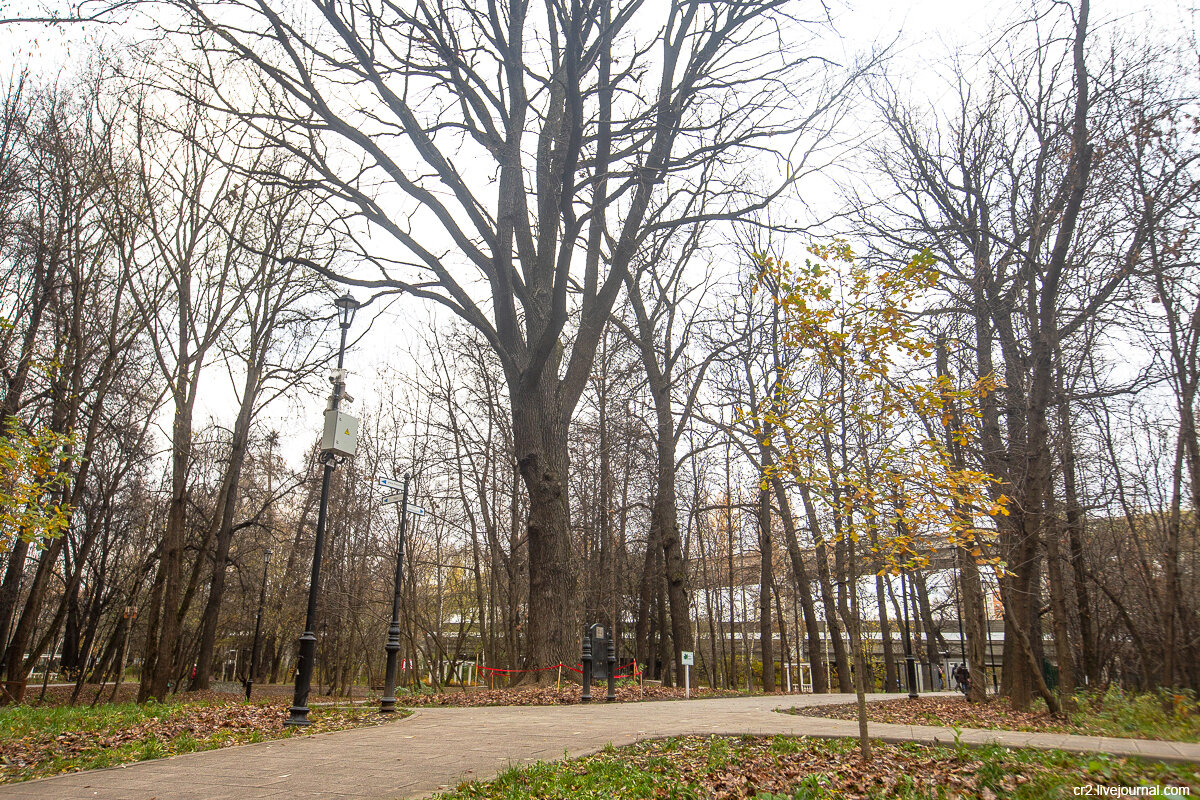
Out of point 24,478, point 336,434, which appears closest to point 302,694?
point 336,434

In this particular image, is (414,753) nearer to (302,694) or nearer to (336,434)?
(302,694)

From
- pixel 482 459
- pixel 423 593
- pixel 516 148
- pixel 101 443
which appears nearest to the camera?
pixel 516 148

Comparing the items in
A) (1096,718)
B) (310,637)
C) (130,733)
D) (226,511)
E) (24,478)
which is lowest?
(1096,718)

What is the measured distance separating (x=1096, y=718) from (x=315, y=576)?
10.1 metres

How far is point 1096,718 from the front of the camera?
342 inches

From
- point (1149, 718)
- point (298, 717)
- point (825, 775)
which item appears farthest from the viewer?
point (298, 717)

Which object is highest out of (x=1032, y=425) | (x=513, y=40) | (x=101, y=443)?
(x=513, y=40)

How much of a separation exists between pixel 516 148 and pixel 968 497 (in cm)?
927

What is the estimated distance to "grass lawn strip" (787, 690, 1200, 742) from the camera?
695 cm

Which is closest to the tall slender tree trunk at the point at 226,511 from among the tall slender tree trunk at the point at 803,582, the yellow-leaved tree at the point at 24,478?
the yellow-leaved tree at the point at 24,478

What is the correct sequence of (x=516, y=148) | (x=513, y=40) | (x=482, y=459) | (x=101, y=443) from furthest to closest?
(x=482, y=459) < (x=101, y=443) < (x=516, y=148) < (x=513, y=40)

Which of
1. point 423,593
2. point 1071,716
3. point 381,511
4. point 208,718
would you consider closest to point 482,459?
point 381,511

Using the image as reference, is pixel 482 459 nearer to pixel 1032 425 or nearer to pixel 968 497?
pixel 1032 425

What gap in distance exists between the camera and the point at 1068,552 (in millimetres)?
14578
